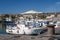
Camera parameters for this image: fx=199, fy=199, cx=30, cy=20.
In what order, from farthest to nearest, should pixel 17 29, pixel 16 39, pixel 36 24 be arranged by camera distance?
pixel 36 24 < pixel 17 29 < pixel 16 39

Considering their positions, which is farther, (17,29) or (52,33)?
(17,29)

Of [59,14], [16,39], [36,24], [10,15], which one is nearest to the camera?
[16,39]

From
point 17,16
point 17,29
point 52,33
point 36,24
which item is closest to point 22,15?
point 17,16

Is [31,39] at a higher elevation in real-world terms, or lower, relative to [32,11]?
lower

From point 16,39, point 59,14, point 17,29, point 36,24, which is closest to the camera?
point 16,39

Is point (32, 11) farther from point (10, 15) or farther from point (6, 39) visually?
point (6, 39)

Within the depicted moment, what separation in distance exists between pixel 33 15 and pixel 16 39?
14.5 m

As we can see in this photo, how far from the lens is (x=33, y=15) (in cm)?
2264

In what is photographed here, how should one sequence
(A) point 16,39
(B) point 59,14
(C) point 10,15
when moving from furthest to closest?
(C) point 10,15 → (B) point 59,14 → (A) point 16,39

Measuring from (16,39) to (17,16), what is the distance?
14811 mm

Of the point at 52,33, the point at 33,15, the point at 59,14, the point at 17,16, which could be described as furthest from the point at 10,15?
the point at 52,33

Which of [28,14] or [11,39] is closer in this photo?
[11,39]

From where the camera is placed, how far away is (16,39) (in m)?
8.28

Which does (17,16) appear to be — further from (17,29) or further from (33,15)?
(17,29)
